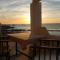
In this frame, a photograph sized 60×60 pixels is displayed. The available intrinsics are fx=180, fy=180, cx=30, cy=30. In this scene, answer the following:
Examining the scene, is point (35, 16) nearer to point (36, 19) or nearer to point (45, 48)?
point (36, 19)

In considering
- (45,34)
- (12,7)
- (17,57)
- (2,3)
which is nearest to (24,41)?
(45,34)

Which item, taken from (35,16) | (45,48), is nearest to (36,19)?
(35,16)

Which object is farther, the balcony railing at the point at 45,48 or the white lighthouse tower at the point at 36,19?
the white lighthouse tower at the point at 36,19

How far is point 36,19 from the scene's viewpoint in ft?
15.1

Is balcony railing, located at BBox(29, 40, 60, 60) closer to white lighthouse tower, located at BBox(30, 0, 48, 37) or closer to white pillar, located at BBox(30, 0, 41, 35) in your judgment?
white lighthouse tower, located at BBox(30, 0, 48, 37)

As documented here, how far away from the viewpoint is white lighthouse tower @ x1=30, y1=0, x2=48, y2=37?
450cm

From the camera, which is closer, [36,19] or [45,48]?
[45,48]

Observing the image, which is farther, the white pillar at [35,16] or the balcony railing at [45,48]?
the white pillar at [35,16]

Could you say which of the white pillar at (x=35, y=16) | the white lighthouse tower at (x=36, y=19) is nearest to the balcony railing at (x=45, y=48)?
the white lighthouse tower at (x=36, y=19)

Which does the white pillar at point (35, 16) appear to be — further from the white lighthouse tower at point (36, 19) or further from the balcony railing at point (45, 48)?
the balcony railing at point (45, 48)

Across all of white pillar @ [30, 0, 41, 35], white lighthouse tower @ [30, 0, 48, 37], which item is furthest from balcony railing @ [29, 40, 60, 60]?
white pillar @ [30, 0, 41, 35]

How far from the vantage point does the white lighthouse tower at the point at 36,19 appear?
4.50 metres

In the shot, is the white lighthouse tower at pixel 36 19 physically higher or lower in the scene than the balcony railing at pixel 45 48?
higher

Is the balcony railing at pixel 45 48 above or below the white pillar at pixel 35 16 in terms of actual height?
below
